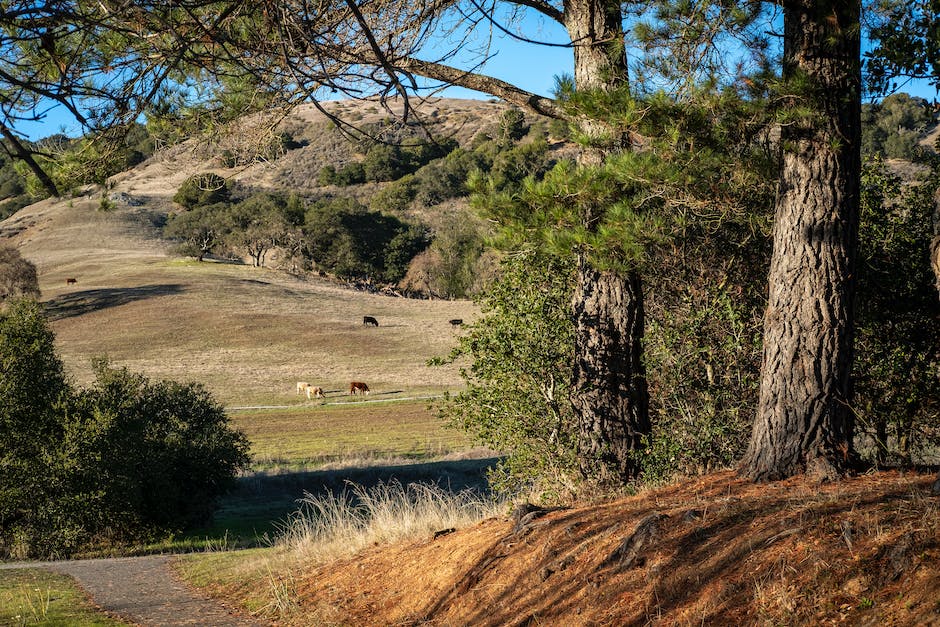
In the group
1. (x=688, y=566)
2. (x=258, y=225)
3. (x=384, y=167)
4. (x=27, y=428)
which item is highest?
(x=384, y=167)

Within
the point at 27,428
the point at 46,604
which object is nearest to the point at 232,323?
the point at 27,428

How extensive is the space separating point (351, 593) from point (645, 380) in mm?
4077

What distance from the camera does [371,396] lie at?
4241 cm

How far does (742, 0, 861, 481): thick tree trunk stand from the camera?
703 cm

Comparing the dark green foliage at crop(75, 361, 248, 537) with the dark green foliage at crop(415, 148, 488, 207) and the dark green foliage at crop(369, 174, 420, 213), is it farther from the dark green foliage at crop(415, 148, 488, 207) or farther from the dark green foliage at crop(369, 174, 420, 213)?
the dark green foliage at crop(369, 174, 420, 213)

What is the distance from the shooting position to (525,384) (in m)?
10.1

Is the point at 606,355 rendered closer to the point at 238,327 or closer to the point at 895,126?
the point at 895,126

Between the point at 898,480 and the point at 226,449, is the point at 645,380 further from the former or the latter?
the point at 226,449

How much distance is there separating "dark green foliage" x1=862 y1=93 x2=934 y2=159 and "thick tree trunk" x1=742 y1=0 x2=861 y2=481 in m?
0.86

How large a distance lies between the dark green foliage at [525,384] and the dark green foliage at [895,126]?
13.4 feet

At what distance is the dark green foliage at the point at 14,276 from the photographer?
2362 inches

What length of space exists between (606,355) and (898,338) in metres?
3.51

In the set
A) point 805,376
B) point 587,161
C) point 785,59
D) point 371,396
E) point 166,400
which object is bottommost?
point 371,396

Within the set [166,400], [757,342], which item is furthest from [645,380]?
[166,400]
